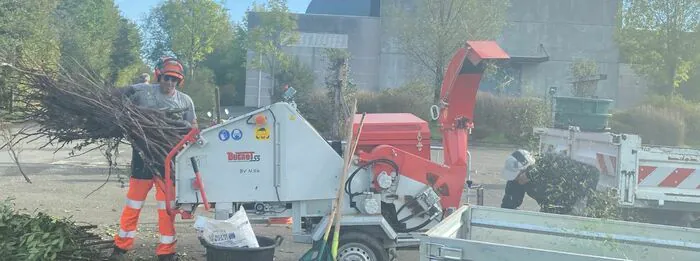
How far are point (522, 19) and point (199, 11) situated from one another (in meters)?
21.3

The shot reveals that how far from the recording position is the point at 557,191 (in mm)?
7293

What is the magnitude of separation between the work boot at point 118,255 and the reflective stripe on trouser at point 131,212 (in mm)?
39

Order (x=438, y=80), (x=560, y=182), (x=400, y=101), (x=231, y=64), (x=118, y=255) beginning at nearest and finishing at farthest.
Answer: (x=118, y=255)
(x=560, y=182)
(x=400, y=101)
(x=438, y=80)
(x=231, y=64)

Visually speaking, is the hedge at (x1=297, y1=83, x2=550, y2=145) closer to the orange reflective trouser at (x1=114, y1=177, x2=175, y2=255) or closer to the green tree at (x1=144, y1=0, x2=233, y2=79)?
the green tree at (x1=144, y1=0, x2=233, y2=79)

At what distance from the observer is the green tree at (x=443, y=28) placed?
99.5ft

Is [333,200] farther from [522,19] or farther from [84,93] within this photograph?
[522,19]

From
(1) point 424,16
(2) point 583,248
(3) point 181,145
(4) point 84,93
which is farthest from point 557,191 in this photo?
(1) point 424,16

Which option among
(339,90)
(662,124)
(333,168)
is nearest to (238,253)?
(333,168)

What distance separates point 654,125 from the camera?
2739 centimetres

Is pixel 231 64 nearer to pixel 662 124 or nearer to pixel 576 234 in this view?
pixel 662 124

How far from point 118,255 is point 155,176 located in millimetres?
827

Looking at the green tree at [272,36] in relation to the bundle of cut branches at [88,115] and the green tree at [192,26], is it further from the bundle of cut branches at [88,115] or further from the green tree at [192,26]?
the bundle of cut branches at [88,115]

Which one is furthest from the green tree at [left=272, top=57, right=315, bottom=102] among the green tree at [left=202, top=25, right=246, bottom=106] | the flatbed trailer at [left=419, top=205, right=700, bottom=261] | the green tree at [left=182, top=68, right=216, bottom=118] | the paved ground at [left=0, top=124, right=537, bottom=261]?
the flatbed trailer at [left=419, top=205, right=700, bottom=261]

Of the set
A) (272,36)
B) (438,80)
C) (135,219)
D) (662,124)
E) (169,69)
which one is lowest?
(135,219)
